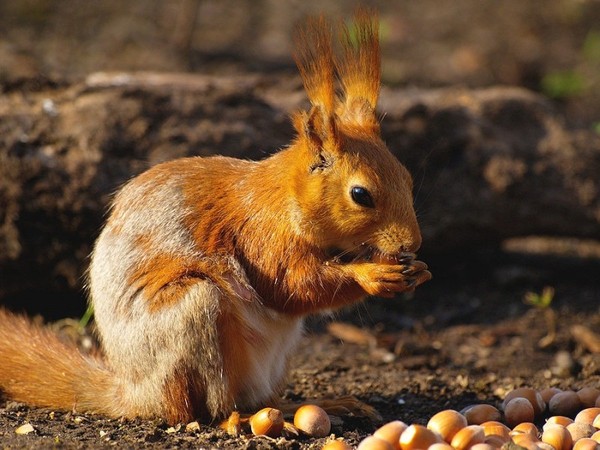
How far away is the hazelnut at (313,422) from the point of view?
11.5 feet

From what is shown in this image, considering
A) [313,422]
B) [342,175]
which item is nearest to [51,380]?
[313,422]

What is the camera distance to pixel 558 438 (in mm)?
3293

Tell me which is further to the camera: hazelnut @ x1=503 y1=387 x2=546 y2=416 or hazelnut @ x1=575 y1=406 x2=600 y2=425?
hazelnut @ x1=503 y1=387 x2=546 y2=416

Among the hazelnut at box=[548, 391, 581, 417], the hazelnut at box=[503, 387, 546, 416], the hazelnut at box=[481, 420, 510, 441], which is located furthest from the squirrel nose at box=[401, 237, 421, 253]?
the hazelnut at box=[548, 391, 581, 417]

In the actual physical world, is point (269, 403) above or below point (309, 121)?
below

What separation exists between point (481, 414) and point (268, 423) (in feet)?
2.93

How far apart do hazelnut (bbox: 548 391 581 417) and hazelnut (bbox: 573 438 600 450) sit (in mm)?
591

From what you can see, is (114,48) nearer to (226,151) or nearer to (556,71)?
(226,151)

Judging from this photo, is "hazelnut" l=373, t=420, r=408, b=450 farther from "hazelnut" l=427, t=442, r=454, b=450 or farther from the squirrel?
the squirrel

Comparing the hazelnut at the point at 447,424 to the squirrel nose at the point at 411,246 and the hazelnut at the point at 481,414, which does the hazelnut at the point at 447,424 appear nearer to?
the hazelnut at the point at 481,414

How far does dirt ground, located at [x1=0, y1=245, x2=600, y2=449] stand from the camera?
11.3ft

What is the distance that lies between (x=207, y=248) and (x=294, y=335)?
56 centimetres

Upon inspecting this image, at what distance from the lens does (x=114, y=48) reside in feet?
27.1

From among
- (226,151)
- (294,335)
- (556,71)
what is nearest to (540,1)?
(556,71)
